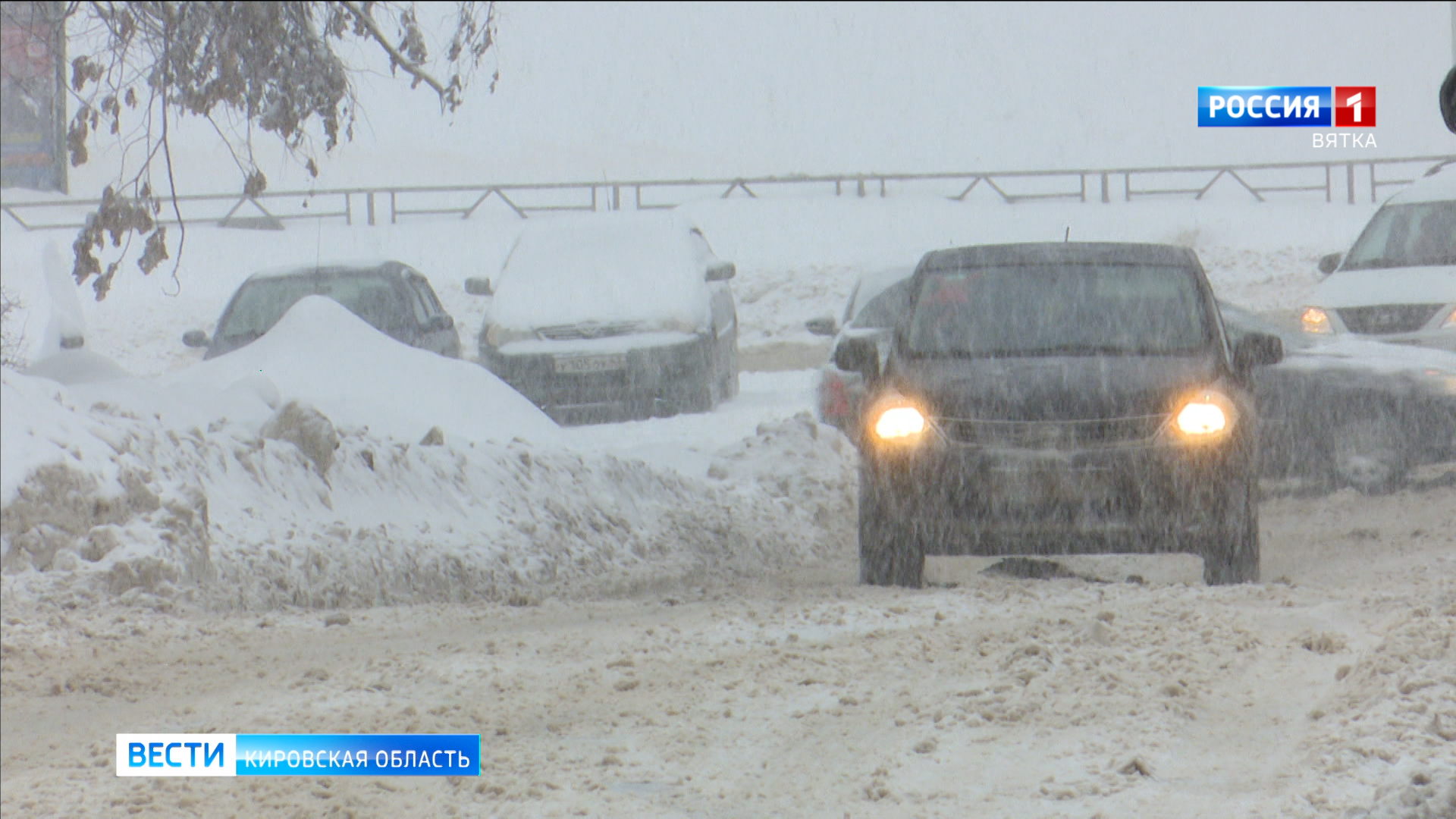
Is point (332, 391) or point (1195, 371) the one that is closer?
point (1195, 371)

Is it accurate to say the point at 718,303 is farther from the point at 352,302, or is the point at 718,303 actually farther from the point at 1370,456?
the point at 1370,456

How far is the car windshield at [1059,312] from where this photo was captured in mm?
7332

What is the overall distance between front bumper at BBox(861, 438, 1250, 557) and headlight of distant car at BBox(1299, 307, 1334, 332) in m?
4.64

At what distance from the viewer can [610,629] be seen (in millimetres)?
6461

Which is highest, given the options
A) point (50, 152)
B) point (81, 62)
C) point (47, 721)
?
point (50, 152)

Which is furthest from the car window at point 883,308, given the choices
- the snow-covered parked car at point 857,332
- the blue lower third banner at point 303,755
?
the blue lower third banner at point 303,755

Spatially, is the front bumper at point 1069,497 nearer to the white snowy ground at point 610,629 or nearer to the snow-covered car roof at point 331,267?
the white snowy ground at point 610,629

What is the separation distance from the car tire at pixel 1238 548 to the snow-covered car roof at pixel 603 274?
7268 mm

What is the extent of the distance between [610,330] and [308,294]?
7.79 feet

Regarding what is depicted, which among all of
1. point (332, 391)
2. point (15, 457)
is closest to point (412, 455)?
point (332, 391)

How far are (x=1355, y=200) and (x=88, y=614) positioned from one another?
3437cm

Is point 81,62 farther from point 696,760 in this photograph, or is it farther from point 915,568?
point 696,760

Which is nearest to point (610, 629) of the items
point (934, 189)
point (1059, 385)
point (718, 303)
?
point (1059, 385)

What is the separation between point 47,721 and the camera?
17.8 feet
